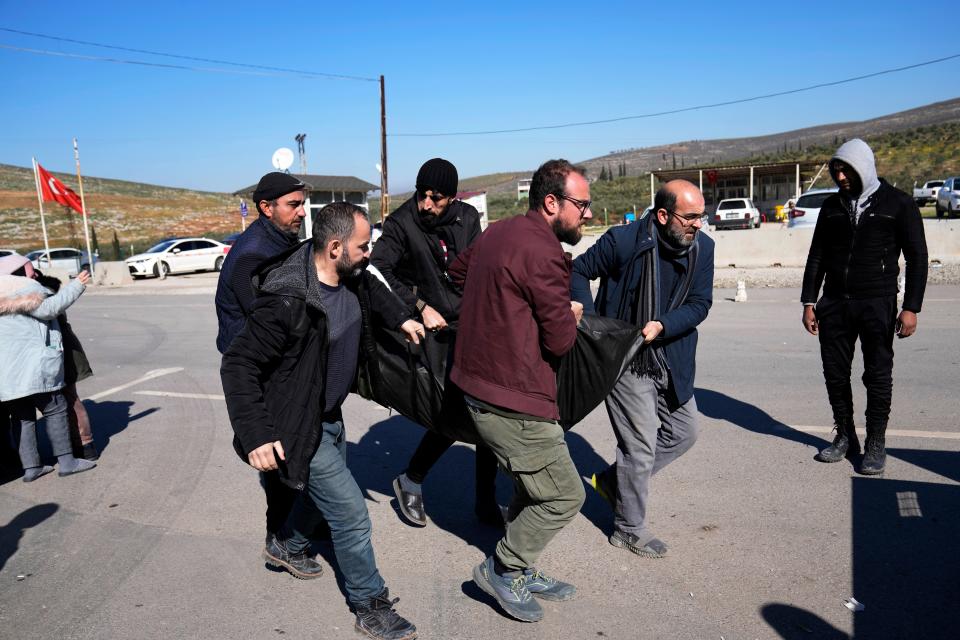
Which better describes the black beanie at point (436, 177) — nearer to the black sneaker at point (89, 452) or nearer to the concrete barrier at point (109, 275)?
the black sneaker at point (89, 452)

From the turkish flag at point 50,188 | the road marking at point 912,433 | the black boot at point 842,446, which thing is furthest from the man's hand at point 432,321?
the turkish flag at point 50,188

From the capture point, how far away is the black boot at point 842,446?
17.0 feet

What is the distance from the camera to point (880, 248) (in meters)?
4.86

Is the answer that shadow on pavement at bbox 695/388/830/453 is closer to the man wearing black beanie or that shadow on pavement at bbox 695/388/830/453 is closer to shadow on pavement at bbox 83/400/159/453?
the man wearing black beanie

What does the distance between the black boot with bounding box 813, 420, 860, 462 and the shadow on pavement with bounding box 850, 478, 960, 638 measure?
13.4 inches

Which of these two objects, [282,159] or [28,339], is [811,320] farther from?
[282,159]

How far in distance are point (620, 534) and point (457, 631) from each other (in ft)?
3.81

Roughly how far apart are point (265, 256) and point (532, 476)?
1.85 meters

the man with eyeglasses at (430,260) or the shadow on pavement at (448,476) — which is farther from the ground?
the man with eyeglasses at (430,260)

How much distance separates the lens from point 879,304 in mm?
4863

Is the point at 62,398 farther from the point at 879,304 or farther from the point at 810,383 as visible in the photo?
the point at 810,383

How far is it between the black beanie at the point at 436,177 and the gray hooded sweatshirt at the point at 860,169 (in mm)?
2399

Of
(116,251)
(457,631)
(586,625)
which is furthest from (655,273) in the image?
(116,251)

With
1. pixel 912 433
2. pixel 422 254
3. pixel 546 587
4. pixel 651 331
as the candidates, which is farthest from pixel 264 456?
pixel 912 433
